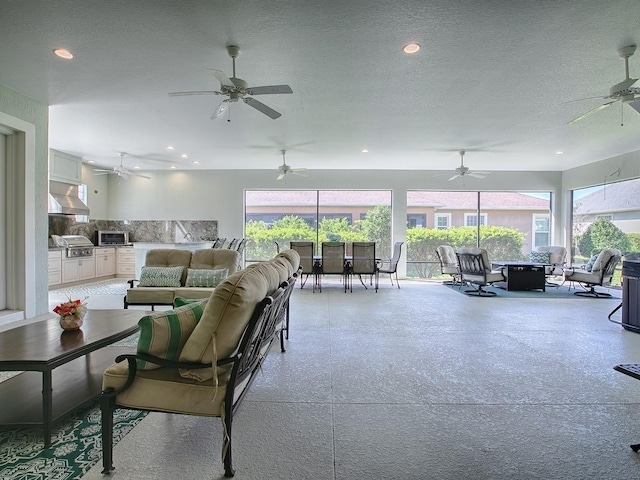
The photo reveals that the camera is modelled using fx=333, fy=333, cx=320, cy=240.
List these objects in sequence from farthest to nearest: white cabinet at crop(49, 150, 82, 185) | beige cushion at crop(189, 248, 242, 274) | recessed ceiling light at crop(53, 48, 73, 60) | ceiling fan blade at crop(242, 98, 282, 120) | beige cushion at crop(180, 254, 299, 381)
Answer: white cabinet at crop(49, 150, 82, 185), beige cushion at crop(189, 248, 242, 274), ceiling fan blade at crop(242, 98, 282, 120), recessed ceiling light at crop(53, 48, 73, 60), beige cushion at crop(180, 254, 299, 381)

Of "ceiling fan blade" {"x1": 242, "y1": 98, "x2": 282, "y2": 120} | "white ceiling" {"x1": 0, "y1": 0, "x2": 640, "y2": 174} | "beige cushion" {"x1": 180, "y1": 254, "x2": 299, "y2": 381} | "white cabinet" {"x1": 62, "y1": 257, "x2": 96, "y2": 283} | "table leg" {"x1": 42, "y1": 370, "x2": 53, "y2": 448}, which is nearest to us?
"beige cushion" {"x1": 180, "y1": 254, "x2": 299, "y2": 381}

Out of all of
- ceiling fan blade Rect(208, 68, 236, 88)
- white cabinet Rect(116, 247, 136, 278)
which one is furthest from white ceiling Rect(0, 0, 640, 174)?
white cabinet Rect(116, 247, 136, 278)

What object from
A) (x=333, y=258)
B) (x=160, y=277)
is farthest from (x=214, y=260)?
(x=333, y=258)

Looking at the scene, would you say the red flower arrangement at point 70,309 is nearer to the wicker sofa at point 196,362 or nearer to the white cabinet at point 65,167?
the wicker sofa at point 196,362

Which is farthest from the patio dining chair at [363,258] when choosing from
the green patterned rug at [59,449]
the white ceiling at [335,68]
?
the green patterned rug at [59,449]

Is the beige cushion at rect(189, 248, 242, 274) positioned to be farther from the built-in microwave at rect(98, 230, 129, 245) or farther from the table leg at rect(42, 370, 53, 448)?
the built-in microwave at rect(98, 230, 129, 245)

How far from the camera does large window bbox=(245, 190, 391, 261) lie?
29.8 feet

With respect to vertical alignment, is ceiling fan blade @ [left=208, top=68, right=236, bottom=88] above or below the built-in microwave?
above

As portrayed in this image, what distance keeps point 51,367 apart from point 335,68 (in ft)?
11.1

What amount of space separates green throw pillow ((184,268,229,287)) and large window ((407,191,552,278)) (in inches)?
232

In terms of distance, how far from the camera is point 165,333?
1551 millimetres

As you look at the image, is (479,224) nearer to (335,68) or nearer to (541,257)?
(541,257)

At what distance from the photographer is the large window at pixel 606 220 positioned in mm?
7059

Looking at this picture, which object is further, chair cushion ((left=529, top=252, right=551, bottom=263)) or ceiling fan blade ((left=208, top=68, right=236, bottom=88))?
chair cushion ((left=529, top=252, right=551, bottom=263))
